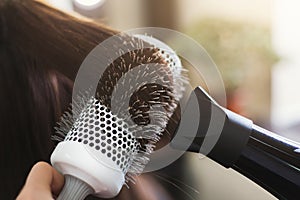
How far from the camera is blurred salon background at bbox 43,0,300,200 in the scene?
101 centimetres

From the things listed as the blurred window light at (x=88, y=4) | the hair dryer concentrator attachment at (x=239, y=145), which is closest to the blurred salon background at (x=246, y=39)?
the blurred window light at (x=88, y=4)

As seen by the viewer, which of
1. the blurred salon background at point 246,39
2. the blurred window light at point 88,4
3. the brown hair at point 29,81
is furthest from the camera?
the blurred salon background at point 246,39

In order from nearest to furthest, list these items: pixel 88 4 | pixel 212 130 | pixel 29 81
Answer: pixel 212 130, pixel 29 81, pixel 88 4

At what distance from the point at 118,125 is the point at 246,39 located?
74 centimetres

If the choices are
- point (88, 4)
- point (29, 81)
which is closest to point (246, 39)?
point (88, 4)

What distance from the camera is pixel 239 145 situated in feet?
1.25

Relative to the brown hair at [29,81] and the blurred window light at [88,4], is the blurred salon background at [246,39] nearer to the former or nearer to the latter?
the blurred window light at [88,4]

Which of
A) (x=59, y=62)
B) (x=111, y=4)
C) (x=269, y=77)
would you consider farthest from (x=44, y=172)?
(x=269, y=77)

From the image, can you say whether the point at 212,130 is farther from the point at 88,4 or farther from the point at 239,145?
the point at 88,4

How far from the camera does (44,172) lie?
15.2 inches

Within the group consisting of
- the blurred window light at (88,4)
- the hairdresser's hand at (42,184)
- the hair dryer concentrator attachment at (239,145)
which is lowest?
the hairdresser's hand at (42,184)

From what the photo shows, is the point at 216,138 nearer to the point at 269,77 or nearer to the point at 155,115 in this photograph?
the point at 155,115

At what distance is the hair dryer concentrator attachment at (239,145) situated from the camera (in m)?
0.38

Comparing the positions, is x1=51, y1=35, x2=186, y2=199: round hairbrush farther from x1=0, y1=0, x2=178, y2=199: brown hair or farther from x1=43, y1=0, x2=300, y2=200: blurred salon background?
x1=43, y1=0, x2=300, y2=200: blurred salon background
